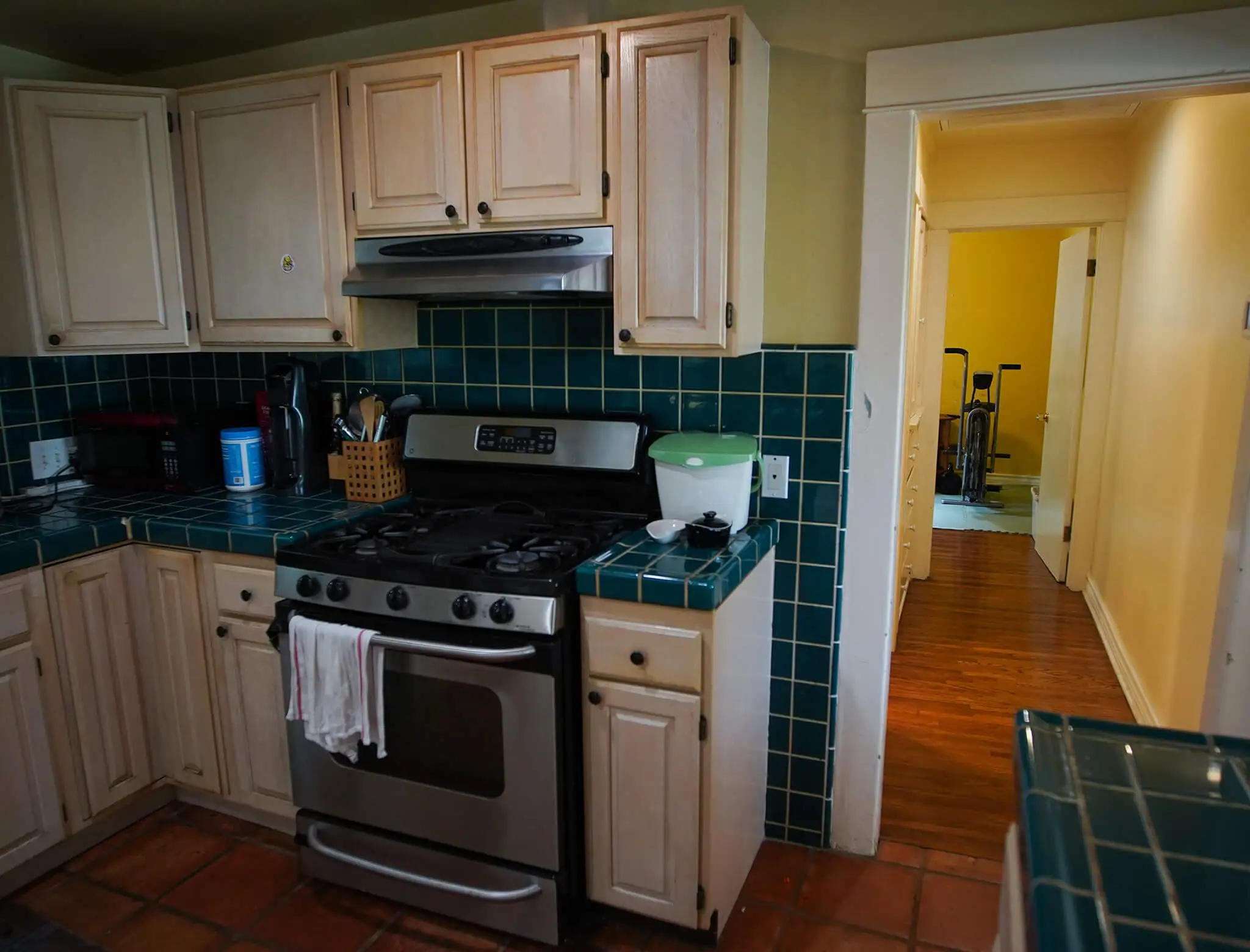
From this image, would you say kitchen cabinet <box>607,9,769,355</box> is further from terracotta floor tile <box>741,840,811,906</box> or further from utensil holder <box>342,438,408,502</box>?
terracotta floor tile <box>741,840,811,906</box>

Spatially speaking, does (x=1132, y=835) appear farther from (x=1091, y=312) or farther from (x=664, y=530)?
(x=1091, y=312)

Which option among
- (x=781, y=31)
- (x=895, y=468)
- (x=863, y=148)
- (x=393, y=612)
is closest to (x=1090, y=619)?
(x=895, y=468)

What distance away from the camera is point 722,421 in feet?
7.48

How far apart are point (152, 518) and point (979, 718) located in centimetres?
286

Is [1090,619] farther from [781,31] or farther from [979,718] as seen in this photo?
[781,31]

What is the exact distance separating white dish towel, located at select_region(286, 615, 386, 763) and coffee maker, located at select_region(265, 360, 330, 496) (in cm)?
77

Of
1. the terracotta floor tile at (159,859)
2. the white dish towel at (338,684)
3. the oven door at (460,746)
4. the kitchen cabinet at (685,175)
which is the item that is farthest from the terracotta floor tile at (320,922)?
the kitchen cabinet at (685,175)

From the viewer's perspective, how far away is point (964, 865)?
2.27 meters

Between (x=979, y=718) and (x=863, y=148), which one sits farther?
(x=979, y=718)

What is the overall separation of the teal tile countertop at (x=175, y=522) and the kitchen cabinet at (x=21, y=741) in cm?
11

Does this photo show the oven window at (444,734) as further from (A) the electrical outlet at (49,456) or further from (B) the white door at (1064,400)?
(B) the white door at (1064,400)

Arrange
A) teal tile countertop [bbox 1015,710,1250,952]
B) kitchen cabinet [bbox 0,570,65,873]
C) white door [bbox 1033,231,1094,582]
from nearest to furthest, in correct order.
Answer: teal tile countertop [bbox 1015,710,1250,952] < kitchen cabinet [bbox 0,570,65,873] < white door [bbox 1033,231,1094,582]

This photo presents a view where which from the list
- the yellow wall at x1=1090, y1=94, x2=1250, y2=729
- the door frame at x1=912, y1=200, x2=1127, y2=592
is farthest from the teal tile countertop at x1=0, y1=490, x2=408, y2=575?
the door frame at x1=912, y1=200, x2=1127, y2=592

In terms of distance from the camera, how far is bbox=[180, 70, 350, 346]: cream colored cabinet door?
2.28m
